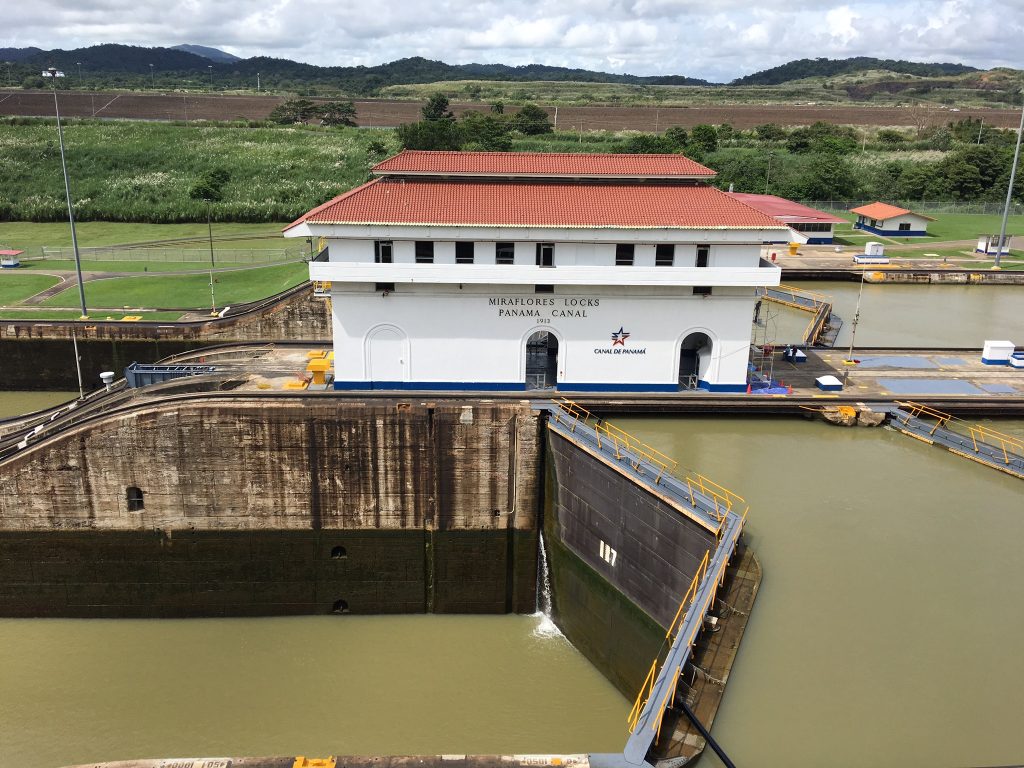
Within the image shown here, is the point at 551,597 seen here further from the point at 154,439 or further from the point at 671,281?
the point at 154,439

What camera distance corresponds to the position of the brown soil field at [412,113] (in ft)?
356

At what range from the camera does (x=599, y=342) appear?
23.8 metres

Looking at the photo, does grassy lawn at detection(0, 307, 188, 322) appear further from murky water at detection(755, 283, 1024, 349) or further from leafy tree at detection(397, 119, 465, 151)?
leafy tree at detection(397, 119, 465, 151)

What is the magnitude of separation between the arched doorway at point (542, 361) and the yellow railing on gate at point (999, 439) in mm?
12205

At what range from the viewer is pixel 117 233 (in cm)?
5903

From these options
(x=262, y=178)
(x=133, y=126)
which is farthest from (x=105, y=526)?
(x=133, y=126)

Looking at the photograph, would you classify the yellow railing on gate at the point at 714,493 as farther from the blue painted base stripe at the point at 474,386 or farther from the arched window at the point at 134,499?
the arched window at the point at 134,499

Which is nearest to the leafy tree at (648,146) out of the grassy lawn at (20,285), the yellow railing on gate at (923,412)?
the grassy lawn at (20,285)

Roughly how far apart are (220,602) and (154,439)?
511cm

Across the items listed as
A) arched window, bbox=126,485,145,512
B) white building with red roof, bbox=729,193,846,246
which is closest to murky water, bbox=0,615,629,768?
arched window, bbox=126,485,145,512

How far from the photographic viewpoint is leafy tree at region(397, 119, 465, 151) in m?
72.3

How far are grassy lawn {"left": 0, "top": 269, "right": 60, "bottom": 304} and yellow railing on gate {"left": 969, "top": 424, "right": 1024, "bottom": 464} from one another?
1688 inches

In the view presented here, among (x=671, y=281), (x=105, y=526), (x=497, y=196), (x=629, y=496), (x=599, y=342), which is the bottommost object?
(x=105, y=526)

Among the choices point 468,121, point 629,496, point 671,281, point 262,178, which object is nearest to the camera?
point 629,496
